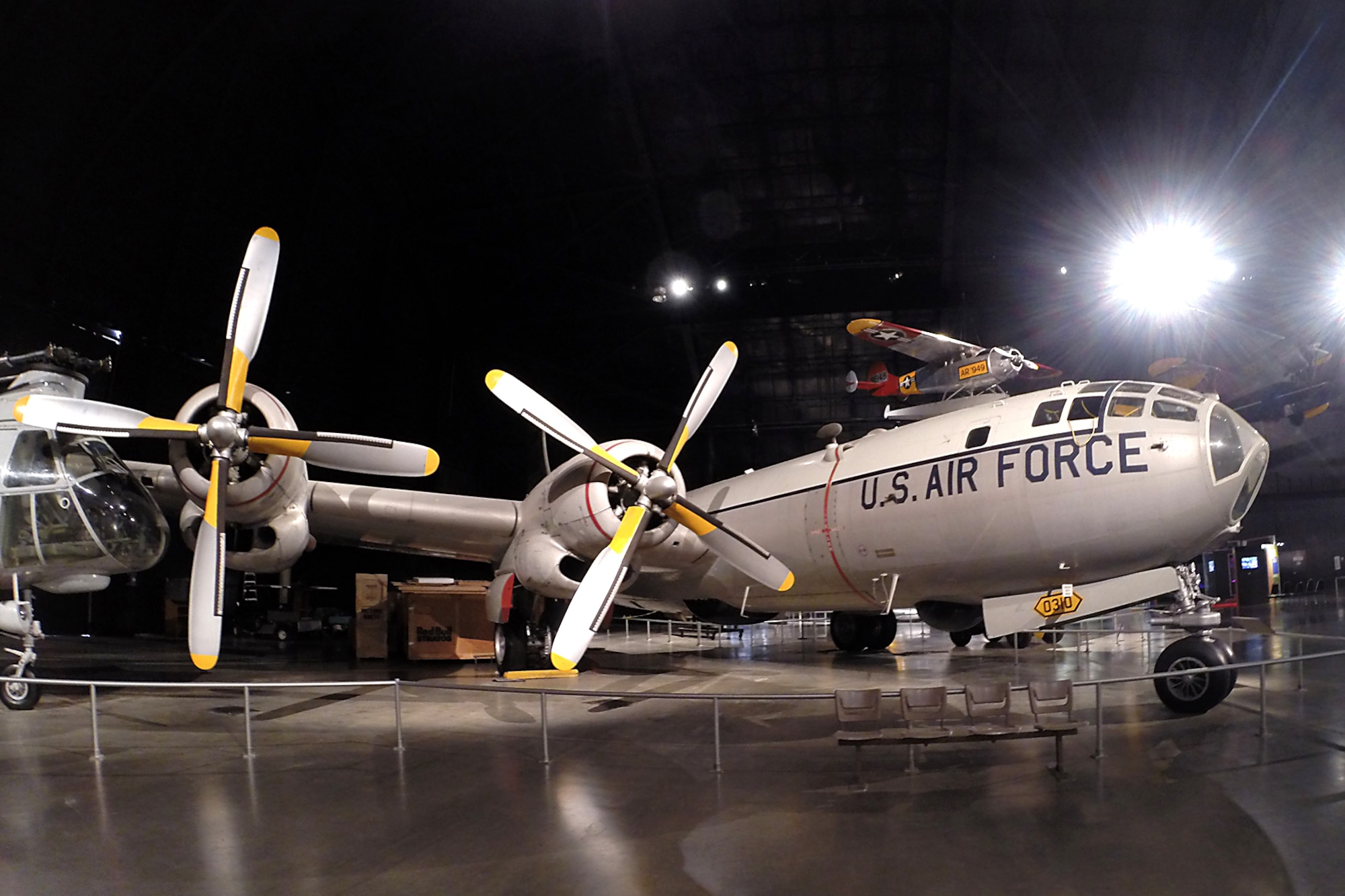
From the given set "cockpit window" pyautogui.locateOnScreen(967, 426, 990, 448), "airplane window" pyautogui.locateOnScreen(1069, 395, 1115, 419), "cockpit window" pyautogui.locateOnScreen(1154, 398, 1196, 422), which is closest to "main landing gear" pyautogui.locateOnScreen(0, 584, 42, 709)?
"cockpit window" pyautogui.locateOnScreen(967, 426, 990, 448)

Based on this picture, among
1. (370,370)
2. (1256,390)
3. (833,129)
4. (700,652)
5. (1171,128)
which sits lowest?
(700,652)

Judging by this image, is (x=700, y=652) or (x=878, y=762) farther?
(x=700, y=652)

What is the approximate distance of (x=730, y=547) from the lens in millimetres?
10320

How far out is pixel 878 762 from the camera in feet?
21.4

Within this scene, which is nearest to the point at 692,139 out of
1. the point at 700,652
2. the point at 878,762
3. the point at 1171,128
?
the point at 1171,128

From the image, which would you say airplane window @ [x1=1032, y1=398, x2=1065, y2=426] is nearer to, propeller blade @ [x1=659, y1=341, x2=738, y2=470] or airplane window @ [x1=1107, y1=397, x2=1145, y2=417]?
airplane window @ [x1=1107, y1=397, x2=1145, y2=417]

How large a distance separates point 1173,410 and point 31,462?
1269 cm

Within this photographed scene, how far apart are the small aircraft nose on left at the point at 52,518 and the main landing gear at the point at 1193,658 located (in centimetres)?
1180

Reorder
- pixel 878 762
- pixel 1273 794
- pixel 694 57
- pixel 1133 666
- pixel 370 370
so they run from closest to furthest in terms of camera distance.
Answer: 1. pixel 1273 794
2. pixel 878 762
3. pixel 1133 666
4. pixel 694 57
5. pixel 370 370

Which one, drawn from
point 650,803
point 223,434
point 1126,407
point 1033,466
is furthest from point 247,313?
point 1126,407

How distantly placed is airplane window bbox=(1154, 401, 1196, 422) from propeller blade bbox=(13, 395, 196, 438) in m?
10.3

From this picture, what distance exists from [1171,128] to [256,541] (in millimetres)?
14771

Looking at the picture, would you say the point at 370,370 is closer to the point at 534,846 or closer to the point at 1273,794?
the point at 534,846

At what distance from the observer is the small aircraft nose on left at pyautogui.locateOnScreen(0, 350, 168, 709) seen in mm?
9555
